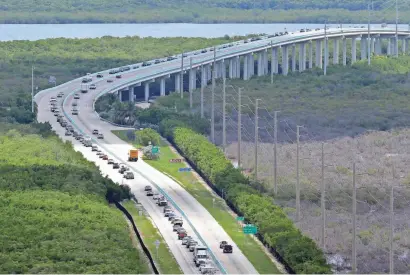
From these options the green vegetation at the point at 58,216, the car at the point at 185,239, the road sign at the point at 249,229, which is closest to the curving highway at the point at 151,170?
the car at the point at 185,239

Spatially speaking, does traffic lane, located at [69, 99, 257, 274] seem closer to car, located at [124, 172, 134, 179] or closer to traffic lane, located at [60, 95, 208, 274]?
traffic lane, located at [60, 95, 208, 274]

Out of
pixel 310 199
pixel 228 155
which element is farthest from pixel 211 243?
pixel 228 155

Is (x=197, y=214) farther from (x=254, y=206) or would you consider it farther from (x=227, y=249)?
(x=227, y=249)

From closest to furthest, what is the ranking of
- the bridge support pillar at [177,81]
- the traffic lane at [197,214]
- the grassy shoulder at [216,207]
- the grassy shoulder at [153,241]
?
the grassy shoulder at [153,241] → the traffic lane at [197,214] → the grassy shoulder at [216,207] → the bridge support pillar at [177,81]

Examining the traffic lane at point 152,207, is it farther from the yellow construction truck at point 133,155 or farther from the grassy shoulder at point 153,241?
the yellow construction truck at point 133,155

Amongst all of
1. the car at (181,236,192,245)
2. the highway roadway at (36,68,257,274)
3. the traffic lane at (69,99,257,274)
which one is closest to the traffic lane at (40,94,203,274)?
the highway roadway at (36,68,257,274)
